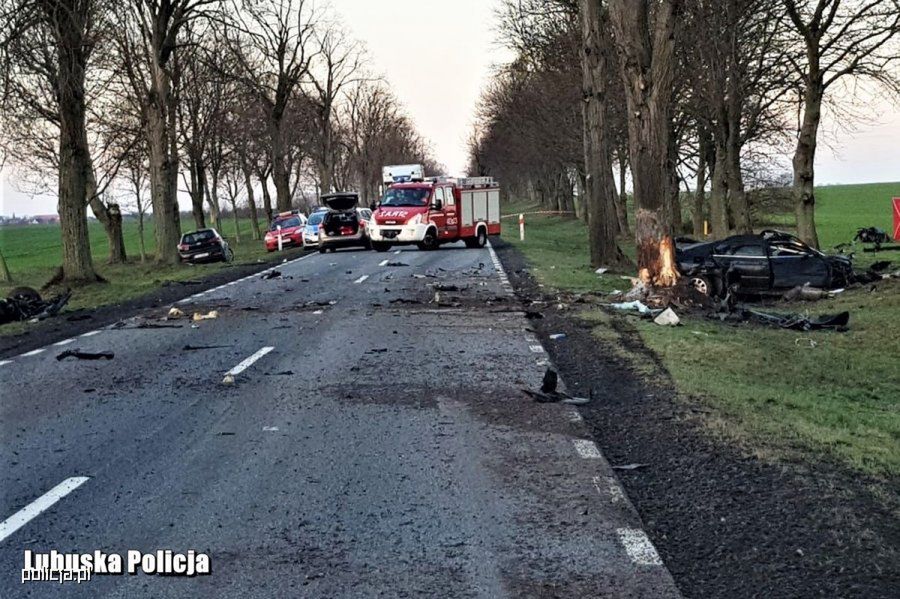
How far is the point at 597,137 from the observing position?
77.2 ft

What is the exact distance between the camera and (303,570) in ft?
15.4

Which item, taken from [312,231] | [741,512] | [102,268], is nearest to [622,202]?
[312,231]

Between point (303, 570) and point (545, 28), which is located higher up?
point (545, 28)

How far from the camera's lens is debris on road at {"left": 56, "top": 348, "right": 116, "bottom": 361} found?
38.7ft

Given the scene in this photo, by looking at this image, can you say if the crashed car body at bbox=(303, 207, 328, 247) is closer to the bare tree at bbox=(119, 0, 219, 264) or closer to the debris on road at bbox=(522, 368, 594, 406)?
the bare tree at bbox=(119, 0, 219, 264)

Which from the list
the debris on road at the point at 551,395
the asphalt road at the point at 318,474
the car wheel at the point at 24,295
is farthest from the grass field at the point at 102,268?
the debris on road at the point at 551,395

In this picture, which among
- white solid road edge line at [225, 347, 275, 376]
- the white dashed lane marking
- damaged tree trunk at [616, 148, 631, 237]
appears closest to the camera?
the white dashed lane marking

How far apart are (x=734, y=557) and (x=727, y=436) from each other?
251 centimetres

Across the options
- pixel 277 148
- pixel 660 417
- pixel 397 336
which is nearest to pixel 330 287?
pixel 397 336

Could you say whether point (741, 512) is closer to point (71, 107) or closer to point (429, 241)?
point (71, 107)

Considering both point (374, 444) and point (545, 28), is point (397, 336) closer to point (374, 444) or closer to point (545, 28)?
point (374, 444)

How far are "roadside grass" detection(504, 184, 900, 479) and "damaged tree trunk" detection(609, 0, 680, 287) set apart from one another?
2.05 metres

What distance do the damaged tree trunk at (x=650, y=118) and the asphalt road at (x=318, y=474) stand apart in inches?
199

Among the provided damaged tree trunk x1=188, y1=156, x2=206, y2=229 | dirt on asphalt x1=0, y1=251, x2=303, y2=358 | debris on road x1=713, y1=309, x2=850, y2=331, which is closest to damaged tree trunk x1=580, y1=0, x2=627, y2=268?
debris on road x1=713, y1=309, x2=850, y2=331
